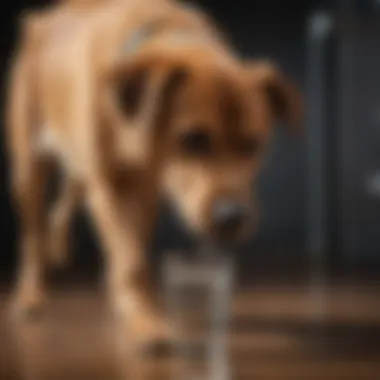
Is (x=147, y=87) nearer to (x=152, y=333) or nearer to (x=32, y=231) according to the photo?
(x=152, y=333)

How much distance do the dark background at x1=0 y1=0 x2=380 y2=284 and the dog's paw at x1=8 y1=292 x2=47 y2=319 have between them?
0.95 feet

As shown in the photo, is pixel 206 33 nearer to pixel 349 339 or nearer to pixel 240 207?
pixel 240 207

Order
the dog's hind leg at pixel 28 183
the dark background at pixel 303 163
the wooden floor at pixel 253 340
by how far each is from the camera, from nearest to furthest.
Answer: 1. the wooden floor at pixel 253 340
2. the dog's hind leg at pixel 28 183
3. the dark background at pixel 303 163

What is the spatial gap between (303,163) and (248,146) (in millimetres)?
644

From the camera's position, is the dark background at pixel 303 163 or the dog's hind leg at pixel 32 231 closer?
the dog's hind leg at pixel 32 231

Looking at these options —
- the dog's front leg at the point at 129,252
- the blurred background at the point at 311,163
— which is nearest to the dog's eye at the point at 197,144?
the dog's front leg at the point at 129,252

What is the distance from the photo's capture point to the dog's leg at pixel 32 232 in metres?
1.36

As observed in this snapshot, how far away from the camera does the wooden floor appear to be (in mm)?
1048

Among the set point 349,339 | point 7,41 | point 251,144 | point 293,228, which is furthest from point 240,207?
point 7,41

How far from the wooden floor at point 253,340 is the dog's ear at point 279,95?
0.24 metres

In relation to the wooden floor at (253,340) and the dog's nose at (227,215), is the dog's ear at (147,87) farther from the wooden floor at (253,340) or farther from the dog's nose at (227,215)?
the wooden floor at (253,340)

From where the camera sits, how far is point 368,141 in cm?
171

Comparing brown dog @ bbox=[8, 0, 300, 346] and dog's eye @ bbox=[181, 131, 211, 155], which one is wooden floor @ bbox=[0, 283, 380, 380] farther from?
dog's eye @ bbox=[181, 131, 211, 155]

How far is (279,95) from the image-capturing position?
3.89 feet
